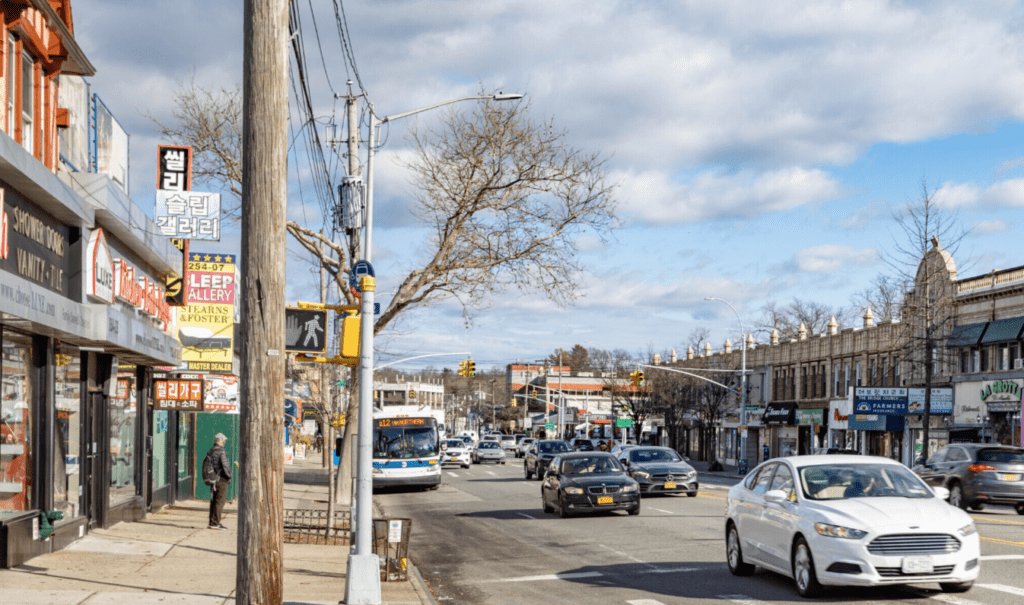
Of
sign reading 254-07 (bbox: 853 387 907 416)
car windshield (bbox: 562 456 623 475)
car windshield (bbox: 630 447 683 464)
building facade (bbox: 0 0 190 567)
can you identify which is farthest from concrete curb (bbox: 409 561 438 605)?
sign reading 254-07 (bbox: 853 387 907 416)

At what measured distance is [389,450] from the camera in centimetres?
3881

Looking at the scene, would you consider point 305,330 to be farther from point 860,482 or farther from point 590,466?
point 590,466

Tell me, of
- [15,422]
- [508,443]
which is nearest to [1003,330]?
[15,422]

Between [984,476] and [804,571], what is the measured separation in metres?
15.5

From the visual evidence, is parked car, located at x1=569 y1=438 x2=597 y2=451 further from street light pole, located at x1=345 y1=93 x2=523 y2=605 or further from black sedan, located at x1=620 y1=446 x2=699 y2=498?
street light pole, located at x1=345 y1=93 x2=523 y2=605

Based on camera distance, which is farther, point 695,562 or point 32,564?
point 695,562

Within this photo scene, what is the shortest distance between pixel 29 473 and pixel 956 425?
41382 mm

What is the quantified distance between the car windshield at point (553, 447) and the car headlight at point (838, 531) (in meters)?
35.5

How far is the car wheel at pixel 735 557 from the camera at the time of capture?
14242 mm

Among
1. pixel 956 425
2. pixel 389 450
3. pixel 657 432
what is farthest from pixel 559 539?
pixel 657 432

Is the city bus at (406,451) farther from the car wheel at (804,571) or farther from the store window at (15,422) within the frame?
the car wheel at (804,571)

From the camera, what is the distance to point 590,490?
24797mm

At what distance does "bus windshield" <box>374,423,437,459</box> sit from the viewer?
38.8 meters

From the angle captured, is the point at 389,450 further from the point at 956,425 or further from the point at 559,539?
the point at 956,425
